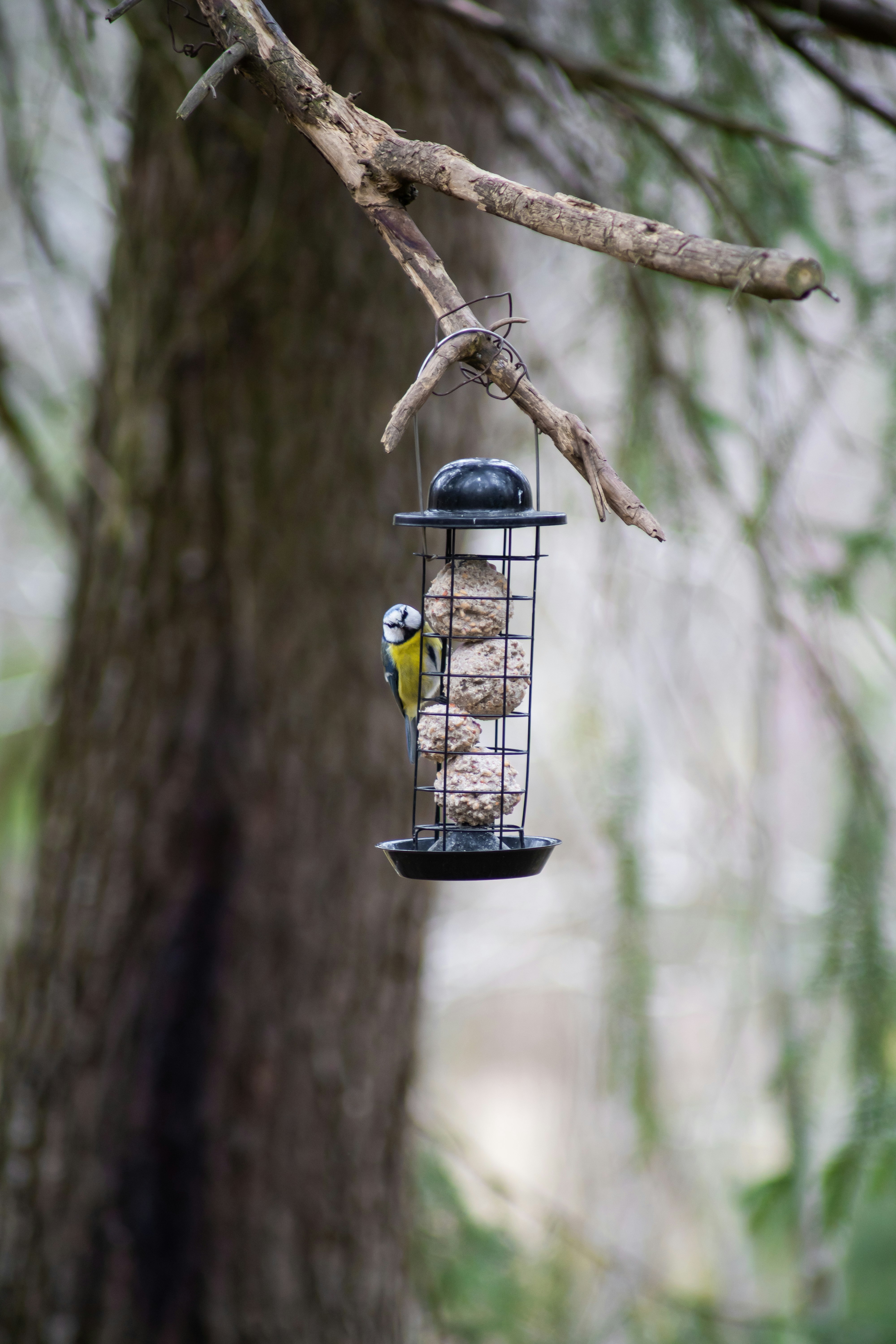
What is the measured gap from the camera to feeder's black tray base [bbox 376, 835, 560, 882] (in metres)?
1.60

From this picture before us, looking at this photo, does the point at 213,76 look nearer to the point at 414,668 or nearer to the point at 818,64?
the point at 414,668

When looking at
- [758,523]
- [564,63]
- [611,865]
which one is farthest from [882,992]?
[564,63]

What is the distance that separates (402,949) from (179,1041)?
0.68 metres

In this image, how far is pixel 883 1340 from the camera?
3.79 m

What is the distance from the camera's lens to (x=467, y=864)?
1.61 meters

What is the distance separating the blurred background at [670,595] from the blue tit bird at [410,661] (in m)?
0.98

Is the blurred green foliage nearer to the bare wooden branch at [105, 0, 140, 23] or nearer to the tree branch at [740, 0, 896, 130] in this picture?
the tree branch at [740, 0, 896, 130]

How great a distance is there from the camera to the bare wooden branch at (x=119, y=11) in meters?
1.33

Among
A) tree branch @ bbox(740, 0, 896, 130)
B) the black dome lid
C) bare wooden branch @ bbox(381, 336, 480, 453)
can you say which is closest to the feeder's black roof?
the black dome lid

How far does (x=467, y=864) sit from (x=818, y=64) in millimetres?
2051

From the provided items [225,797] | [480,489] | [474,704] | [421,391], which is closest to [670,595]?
[225,797]

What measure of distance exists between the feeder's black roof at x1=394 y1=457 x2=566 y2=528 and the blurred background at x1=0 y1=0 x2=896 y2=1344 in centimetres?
101

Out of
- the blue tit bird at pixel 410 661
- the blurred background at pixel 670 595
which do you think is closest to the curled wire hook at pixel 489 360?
the blue tit bird at pixel 410 661

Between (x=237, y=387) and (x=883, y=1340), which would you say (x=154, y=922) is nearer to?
(x=237, y=387)
